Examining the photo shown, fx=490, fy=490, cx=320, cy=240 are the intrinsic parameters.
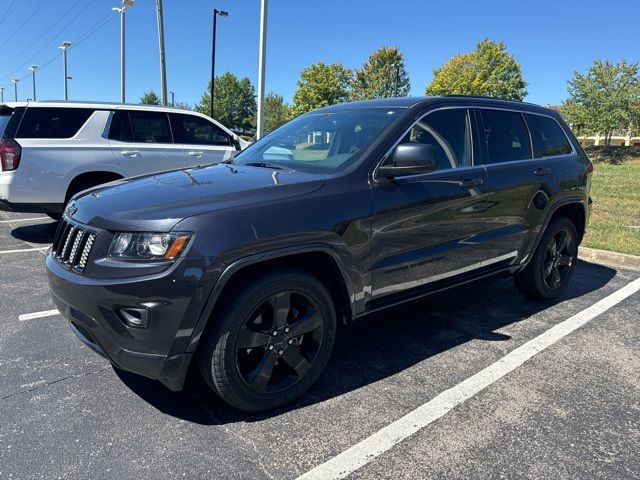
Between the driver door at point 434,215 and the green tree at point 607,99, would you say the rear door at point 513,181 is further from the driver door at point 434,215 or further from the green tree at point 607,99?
the green tree at point 607,99

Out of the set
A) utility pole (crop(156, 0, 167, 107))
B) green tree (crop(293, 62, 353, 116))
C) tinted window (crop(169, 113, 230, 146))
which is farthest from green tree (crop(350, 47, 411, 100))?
tinted window (crop(169, 113, 230, 146))

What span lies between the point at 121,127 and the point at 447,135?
5.28m

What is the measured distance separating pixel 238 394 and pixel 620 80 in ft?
119

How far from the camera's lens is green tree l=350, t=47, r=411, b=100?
63325 mm

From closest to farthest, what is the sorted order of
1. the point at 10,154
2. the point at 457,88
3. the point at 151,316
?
the point at 151,316 < the point at 10,154 < the point at 457,88

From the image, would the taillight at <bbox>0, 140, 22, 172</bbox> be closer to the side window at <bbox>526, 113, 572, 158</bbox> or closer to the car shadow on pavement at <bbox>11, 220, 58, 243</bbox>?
the car shadow on pavement at <bbox>11, 220, 58, 243</bbox>

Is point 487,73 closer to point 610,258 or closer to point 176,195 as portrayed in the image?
point 610,258

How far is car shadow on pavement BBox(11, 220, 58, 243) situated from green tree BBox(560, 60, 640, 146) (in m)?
32.8

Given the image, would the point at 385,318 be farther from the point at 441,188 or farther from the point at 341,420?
the point at 341,420

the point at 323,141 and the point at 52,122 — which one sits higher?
the point at 52,122

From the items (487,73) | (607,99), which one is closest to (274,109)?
(487,73)

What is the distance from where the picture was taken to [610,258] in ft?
20.7

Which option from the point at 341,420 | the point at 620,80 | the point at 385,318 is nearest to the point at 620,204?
the point at 385,318

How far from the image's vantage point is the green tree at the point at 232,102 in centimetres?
7175
